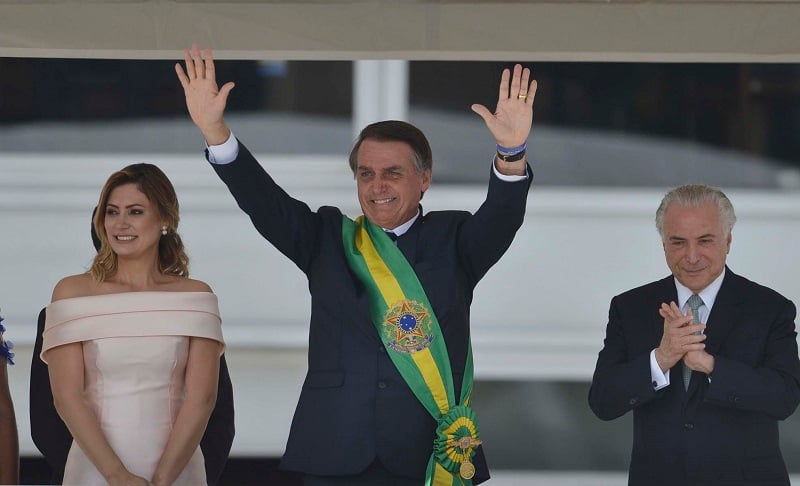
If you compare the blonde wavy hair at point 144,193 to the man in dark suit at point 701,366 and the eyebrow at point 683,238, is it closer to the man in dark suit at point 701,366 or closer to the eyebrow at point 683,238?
the man in dark suit at point 701,366

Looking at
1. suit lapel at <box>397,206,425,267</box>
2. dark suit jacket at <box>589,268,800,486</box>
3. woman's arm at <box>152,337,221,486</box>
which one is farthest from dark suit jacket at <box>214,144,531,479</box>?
dark suit jacket at <box>589,268,800,486</box>

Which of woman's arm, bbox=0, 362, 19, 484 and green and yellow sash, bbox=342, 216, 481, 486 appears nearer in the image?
green and yellow sash, bbox=342, 216, 481, 486

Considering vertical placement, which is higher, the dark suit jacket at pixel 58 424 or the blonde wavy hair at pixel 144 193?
the blonde wavy hair at pixel 144 193

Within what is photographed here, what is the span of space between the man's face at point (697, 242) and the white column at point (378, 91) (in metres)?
2.75

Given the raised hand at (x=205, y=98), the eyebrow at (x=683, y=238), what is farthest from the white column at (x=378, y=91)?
the raised hand at (x=205, y=98)

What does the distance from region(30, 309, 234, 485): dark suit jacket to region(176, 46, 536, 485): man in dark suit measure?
47cm

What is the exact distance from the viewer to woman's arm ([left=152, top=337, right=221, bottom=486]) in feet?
11.9

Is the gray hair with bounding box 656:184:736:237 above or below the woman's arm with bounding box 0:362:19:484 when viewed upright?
above

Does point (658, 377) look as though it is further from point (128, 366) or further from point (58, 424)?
point (58, 424)

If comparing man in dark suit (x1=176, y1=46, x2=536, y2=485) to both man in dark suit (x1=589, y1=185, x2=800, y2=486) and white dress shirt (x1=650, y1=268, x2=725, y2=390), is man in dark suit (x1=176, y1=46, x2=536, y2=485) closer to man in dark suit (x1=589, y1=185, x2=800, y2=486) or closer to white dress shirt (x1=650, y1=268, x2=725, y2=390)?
man in dark suit (x1=589, y1=185, x2=800, y2=486)

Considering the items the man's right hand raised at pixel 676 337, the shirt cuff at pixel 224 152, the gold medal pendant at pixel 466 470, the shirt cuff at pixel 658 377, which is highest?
the shirt cuff at pixel 224 152

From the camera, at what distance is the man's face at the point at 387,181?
3.52 metres

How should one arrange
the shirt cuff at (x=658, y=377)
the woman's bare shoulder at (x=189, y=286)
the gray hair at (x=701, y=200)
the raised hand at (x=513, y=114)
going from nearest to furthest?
1. the raised hand at (x=513, y=114)
2. the shirt cuff at (x=658, y=377)
3. the gray hair at (x=701, y=200)
4. the woman's bare shoulder at (x=189, y=286)

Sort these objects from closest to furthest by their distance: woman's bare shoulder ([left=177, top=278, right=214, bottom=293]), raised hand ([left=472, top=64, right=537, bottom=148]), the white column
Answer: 1. raised hand ([left=472, top=64, right=537, bottom=148])
2. woman's bare shoulder ([left=177, top=278, right=214, bottom=293])
3. the white column
